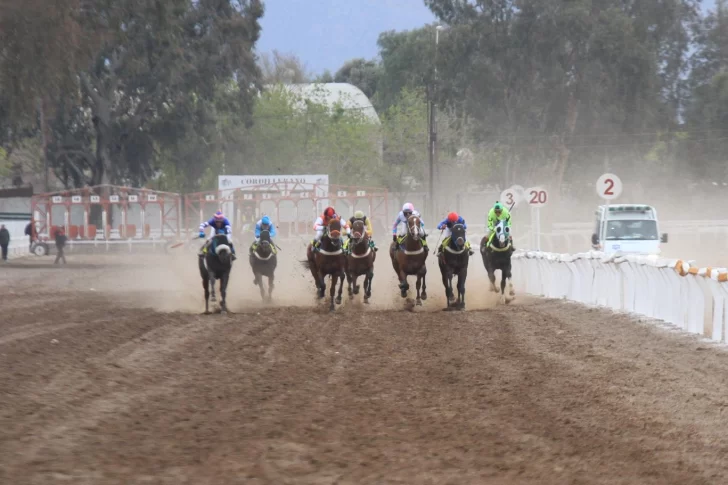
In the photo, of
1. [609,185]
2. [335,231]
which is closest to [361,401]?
[335,231]

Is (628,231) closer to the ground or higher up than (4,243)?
higher up

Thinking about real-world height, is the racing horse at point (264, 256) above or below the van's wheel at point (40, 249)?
above

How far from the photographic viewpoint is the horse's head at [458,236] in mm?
19188

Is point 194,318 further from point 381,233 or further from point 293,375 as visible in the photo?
point 381,233

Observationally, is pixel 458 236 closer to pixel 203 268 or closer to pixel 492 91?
pixel 203 268

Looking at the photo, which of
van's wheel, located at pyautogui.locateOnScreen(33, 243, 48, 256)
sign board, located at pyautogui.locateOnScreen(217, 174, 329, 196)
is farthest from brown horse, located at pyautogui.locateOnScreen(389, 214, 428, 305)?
sign board, located at pyautogui.locateOnScreen(217, 174, 329, 196)

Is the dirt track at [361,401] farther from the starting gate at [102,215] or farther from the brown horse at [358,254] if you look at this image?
the starting gate at [102,215]

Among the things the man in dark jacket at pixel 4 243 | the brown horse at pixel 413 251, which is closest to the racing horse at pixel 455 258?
the brown horse at pixel 413 251

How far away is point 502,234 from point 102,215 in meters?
42.2

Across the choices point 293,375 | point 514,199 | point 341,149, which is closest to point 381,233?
point 514,199

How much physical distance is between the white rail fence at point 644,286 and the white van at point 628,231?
25.3 feet

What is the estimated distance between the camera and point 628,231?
108ft

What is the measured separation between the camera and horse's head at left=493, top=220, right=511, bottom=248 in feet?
66.8

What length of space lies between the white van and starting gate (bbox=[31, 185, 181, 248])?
28.5 m
